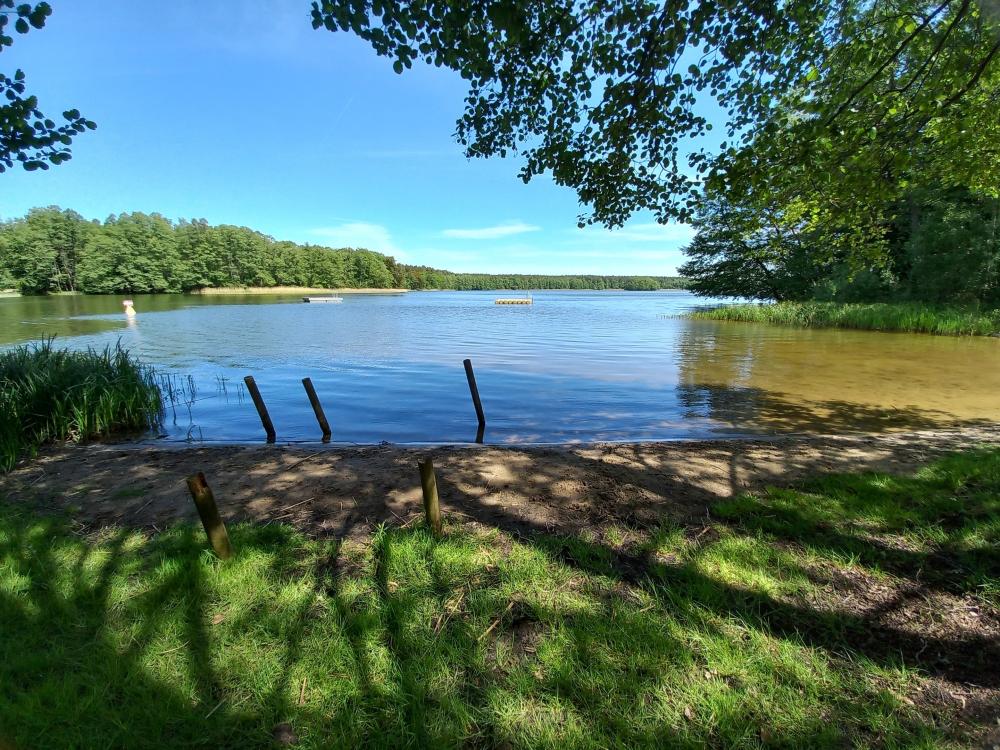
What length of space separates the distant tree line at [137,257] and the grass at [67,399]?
84.8 m

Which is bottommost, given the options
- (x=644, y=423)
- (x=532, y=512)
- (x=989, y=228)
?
(x=644, y=423)

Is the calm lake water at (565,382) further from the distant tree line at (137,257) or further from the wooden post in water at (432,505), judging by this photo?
the distant tree line at (137,257)

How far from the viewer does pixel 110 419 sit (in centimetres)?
838

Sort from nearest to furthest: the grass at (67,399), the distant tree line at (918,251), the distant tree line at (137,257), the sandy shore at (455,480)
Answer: the sandy shore at (455,480)
the grass at (67,399)
the distant tree line at (918,251)
the distant tree line at (137,257)

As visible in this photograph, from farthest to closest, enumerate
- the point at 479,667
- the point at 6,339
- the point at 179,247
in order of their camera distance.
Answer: the point at 179,247, the point at 6,339, the point at 479,667

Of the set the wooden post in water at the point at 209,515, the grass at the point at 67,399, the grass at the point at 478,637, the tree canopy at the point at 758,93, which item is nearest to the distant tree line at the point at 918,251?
the tree canopy at the point at 758,93

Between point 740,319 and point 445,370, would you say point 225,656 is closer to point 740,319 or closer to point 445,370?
point 445,370

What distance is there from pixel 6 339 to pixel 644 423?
30.1m

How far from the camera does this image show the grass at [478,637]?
2004mm

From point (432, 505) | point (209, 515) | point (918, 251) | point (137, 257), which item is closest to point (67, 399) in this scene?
point (209, 515)

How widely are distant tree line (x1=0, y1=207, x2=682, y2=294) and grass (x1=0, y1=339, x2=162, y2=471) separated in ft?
278

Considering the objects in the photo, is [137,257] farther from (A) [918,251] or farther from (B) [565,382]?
(A) [918,251]

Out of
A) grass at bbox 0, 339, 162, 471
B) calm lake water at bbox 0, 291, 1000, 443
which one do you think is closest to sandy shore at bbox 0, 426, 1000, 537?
grass at bbox 0, 339, 162, 471

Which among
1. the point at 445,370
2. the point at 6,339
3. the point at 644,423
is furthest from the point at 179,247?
the point at 644,423
